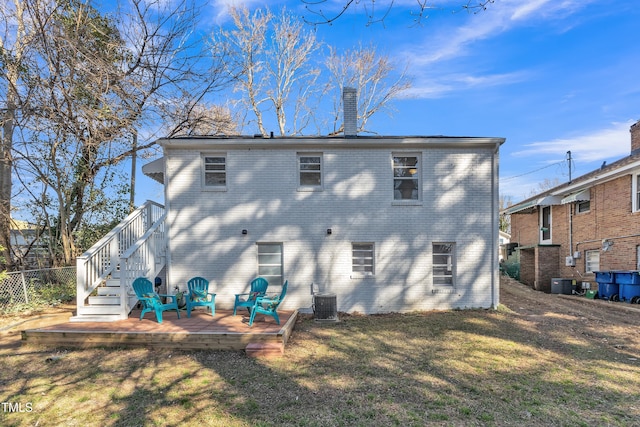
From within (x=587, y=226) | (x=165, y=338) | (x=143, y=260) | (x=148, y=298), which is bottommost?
(x=165, y=338)

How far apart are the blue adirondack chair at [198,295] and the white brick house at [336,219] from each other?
764 mm

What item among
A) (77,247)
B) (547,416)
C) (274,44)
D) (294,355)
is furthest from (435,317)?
(274,44)

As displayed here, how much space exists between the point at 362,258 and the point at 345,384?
206 inches

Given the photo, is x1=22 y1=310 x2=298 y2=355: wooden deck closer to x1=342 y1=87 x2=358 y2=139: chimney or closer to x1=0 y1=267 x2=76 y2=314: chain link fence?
x1=0 y1=267 x2=76 y2=314: chain link fence

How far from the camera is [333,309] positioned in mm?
8742

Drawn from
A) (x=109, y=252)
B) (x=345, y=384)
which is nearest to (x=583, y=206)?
(x=345, y=384)

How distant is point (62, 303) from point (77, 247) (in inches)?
118

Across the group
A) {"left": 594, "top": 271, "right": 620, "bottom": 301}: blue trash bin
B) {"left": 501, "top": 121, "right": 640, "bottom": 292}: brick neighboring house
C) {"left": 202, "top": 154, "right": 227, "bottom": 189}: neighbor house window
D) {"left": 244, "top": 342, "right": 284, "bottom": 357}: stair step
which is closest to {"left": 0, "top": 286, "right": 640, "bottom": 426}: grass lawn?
{"left": 244, "top": 342, "right": 284, "bottom": 357}: stair step

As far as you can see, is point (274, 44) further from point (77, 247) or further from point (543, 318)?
point (543, 318)

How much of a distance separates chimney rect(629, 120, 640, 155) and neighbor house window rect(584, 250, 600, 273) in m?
4.72

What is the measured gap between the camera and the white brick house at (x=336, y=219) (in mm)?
9648

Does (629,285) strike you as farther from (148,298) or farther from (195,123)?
(195,123)

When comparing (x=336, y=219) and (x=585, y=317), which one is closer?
(x=585, y=317)

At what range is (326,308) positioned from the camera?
28.6 ft
